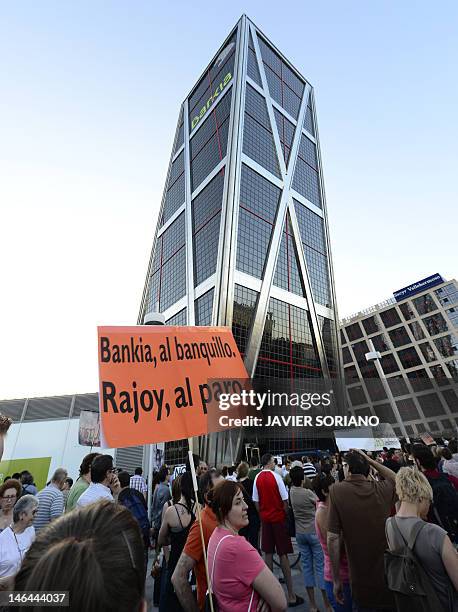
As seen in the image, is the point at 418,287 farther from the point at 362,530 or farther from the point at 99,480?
the point at 99,480

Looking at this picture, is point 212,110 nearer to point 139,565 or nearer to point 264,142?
point 264,142

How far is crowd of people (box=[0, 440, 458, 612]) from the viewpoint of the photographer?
33.6 inches

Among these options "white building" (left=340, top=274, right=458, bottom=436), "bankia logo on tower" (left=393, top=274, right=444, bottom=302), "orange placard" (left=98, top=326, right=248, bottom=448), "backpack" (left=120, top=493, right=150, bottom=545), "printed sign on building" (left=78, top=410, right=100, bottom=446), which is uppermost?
"bankia logo on tower" (left=393, top=274, right=444, bottom=302)

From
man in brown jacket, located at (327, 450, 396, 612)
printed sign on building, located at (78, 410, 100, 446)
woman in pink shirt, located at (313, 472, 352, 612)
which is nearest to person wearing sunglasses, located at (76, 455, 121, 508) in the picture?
man in brown jacket, located at (327, 450, 396, 612)

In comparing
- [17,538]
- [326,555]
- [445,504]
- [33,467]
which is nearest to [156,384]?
[17,538]

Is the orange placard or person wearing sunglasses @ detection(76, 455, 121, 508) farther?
person wearing sunglasses @ detection(76, 455, 121, 508)

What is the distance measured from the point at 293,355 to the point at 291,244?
42.7 ft

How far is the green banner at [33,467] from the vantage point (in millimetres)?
12227

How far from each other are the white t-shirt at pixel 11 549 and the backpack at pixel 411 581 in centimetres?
271

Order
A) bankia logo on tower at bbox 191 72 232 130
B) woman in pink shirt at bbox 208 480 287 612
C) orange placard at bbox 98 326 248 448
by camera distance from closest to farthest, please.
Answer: woman in pink shirt at bbox 208 480 287 612
orange placard at bbox 98 326 248 448
bankia logo on tower at bbox 191 72 232 130

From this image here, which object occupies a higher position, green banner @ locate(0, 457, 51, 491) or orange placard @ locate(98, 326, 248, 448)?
green banner @ locate(0, 457, 51, 491)

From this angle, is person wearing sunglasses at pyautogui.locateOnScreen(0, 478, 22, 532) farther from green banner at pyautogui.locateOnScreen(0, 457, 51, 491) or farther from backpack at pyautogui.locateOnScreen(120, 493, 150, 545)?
green banner at pyautogui.locateOnScreen(0, 457, 51, 491)

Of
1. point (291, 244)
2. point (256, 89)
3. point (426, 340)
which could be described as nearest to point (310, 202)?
point (291, 244)

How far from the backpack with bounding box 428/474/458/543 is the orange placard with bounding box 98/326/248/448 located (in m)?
2.40
